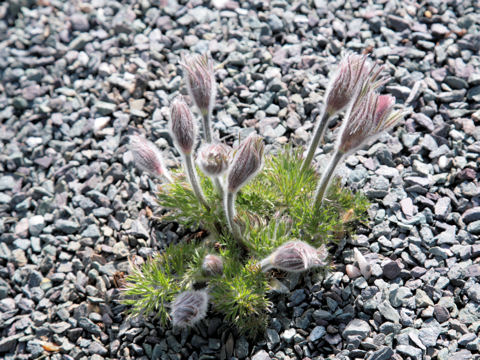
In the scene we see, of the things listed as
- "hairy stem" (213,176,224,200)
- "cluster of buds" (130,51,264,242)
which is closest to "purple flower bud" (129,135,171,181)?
"cluster of buds" (130,51,264,242)

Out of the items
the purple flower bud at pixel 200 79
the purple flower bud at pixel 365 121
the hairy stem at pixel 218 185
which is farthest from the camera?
the hairy stem at pixel 218 185

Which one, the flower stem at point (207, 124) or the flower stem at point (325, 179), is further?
the flower stem at point (207, 124)

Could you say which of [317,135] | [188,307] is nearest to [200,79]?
[317,135]

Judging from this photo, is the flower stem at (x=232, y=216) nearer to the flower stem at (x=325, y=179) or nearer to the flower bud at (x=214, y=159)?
the flower bud at (x=214, y=159)

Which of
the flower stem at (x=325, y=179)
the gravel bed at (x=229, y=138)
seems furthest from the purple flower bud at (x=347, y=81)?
the gravel bed at (x=229, y=138)

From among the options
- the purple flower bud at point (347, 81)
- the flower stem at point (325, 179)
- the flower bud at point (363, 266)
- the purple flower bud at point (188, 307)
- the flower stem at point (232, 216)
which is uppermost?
the purple flower bud at point (347, 81)

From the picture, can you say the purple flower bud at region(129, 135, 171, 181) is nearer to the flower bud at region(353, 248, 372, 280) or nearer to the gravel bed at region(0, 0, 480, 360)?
the gravel bed at region(0, 0, 480, 360)
